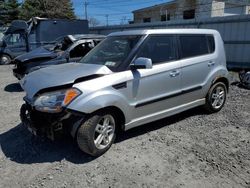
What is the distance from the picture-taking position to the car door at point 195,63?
4512 mm

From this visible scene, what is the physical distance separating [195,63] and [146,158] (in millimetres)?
2065

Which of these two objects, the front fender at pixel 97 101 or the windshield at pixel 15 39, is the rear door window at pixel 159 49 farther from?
the windshield at pixel 15 39

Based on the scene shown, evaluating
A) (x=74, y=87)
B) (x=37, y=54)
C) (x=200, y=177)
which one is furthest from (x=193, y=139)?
(x=37, y=54)

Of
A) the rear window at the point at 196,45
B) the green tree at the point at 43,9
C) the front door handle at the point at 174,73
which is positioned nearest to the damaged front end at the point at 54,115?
the front door handle at the point at 174,73

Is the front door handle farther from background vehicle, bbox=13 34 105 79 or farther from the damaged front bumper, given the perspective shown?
background vehicle, bbox=13 34 105 79

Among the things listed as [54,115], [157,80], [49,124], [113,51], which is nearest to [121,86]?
[157,80]

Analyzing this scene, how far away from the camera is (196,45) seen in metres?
4.82

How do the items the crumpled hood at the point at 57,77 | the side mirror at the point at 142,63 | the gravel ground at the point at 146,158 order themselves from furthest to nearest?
the side mirror at the point at 142,63 → the crumpled hood at the point at 57,77 → the gravel ground at the point at 146,158

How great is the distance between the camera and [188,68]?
4500 millimetres

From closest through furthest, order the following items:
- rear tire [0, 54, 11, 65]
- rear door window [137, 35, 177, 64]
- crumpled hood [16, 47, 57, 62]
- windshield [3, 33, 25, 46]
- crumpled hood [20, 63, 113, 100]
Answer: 1. crumpled hood [20, 63, 113, 100]
2. rear door window [137, 35, 177, 64]
3. crumpled hood [16, 47, 57, 62]
4. windshield [3, 33, 25, 46]
5. rear tire [0, 54, 11, 65]

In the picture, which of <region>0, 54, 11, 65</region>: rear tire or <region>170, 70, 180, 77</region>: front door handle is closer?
<region>170, 70, 180, 77</region>: front door handle

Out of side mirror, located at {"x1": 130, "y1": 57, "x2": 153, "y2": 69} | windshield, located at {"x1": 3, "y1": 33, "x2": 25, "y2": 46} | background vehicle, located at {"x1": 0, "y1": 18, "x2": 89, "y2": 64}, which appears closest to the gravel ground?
side mirror, located at {"x1": 130, "y1": 57, "x2": 153, "y2": 69}

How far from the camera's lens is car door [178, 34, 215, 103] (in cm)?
451

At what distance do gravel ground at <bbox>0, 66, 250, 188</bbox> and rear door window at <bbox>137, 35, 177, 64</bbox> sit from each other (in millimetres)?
1258
